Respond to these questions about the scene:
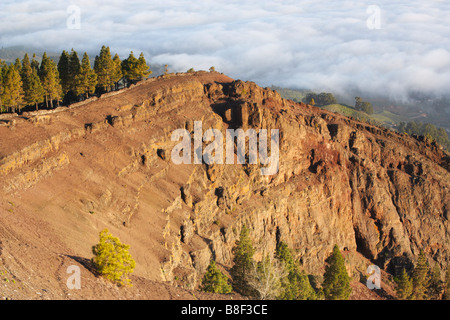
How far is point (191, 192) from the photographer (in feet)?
222

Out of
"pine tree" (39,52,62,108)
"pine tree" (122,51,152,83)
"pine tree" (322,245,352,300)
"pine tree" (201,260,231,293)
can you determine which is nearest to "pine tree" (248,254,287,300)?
"pine tree" (201,260,231,293)

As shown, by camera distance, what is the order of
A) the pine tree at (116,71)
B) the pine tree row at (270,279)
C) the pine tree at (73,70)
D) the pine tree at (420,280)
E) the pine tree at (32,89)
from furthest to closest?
the pine tree at (116,71), the pine tree at (73,70), the pine tree at (420,280), the pine tree at (32,89), the pine tree row at (270,279)

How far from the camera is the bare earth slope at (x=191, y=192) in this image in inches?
1724

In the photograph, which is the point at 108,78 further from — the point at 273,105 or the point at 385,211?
the point at 385,211

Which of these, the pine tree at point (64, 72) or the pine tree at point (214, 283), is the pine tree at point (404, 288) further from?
the pine tree at point (64, 72)

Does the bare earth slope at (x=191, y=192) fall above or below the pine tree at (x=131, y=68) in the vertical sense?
below

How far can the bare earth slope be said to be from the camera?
4378 cm

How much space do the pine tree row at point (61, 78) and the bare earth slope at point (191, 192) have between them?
6.30 meters

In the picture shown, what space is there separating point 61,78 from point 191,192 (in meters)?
31.6

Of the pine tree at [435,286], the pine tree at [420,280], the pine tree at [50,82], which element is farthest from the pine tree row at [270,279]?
the pine tree at [50,82]

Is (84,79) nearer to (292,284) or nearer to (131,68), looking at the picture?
(131,68)

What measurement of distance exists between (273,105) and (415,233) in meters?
37.6

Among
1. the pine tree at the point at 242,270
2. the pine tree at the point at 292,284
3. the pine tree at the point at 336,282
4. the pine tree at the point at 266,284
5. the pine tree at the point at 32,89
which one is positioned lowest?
the pine tree at the point at 336,282

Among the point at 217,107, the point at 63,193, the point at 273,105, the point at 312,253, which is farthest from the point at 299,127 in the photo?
the point at 63,193
